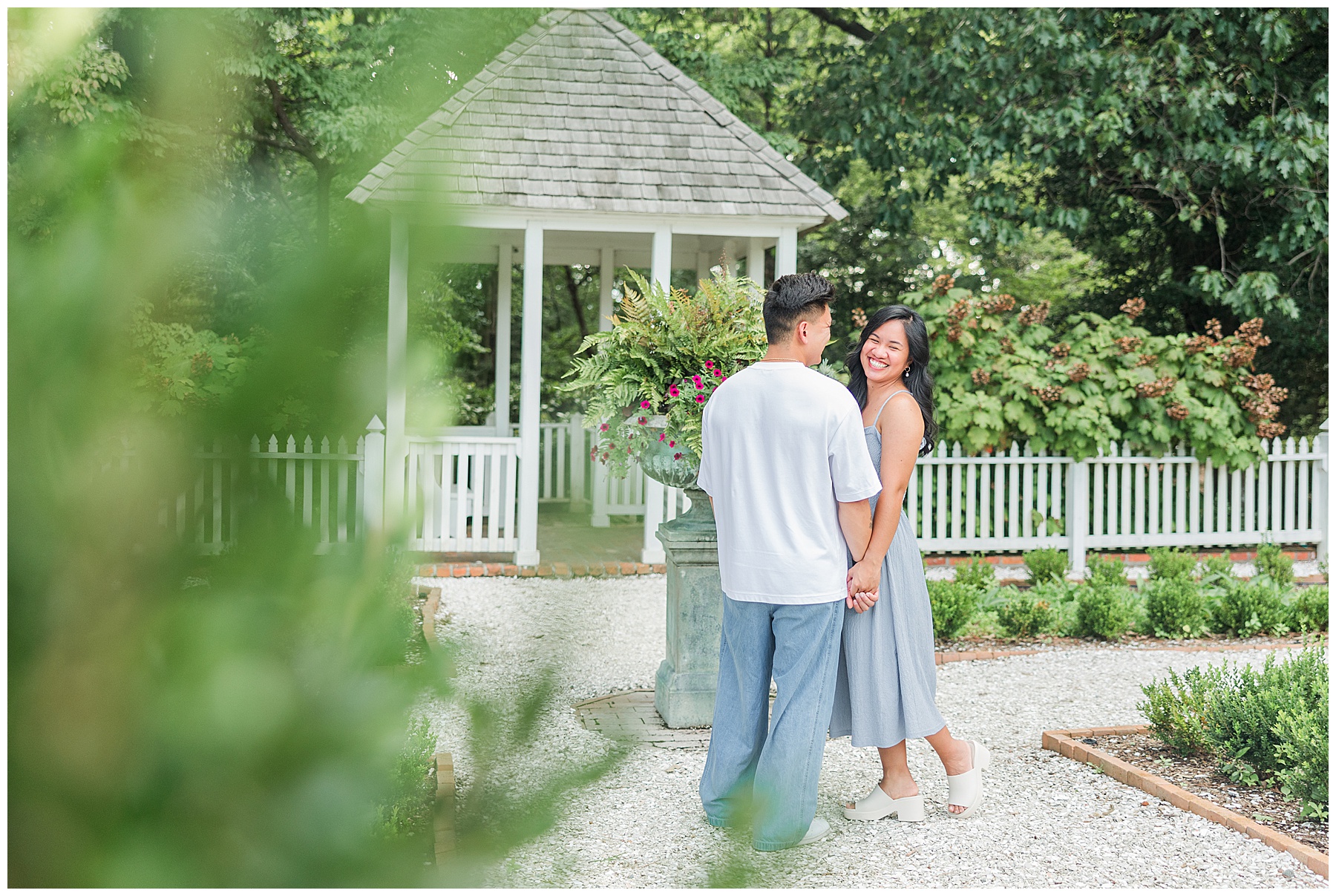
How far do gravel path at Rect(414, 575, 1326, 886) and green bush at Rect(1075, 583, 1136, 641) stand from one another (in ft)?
0.72

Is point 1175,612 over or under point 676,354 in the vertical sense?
under

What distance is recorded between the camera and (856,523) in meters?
3.34

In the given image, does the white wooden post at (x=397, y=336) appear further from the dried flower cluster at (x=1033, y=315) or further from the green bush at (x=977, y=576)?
the dried flower cluster at (x=1033, y=315)

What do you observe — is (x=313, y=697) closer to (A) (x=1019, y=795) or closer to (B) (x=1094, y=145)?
(A) (x=1019, y=795)

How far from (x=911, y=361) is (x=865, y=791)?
170cm

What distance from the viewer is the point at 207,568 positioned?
679mm

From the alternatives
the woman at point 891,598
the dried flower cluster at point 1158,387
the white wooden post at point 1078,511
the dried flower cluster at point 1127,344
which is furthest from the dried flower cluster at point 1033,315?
the woman at point 891,598

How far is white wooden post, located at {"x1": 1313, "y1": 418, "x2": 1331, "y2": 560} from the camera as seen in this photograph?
10.1 metres

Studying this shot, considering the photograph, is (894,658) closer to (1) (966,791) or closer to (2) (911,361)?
(1) (966,791)

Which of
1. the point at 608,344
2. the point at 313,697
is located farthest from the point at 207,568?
the point at 608,344

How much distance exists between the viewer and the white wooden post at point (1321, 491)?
33.0 feet

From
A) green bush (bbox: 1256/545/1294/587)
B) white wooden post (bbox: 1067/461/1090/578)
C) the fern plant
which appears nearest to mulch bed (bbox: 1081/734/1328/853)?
the fern plant

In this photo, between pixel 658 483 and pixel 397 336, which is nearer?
pixel 397 336

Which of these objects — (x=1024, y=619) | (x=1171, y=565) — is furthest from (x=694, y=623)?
(x=1171, y=565)
